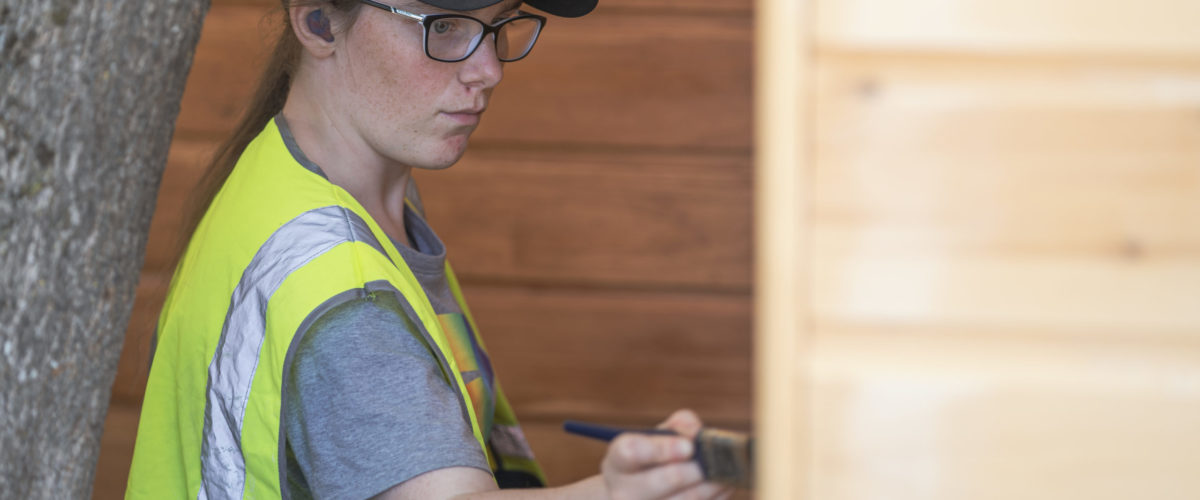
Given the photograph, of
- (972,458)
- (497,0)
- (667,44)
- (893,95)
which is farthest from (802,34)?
(667,44)

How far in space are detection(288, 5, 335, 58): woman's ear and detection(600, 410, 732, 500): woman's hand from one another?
55cm

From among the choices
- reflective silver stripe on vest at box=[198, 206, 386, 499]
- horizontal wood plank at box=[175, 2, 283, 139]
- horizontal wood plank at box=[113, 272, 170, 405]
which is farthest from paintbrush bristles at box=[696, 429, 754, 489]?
horizontal wood plank at box=[113, 272, 170, 405]

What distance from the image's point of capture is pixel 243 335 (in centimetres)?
96

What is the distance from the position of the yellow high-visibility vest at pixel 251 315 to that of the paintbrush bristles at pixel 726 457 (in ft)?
0.90

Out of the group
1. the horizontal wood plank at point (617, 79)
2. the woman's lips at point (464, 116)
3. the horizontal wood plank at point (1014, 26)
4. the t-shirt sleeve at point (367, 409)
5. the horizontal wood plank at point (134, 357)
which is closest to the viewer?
the horizontal wood plank at point (1014, 26)

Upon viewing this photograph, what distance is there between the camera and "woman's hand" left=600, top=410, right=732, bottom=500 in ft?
2.46

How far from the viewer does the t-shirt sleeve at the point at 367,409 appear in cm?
89

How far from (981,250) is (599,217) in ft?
5.53

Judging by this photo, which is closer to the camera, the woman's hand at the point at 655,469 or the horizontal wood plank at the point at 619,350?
the woman's hand at the point at 655,469

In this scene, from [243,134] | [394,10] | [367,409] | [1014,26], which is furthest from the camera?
[243,134]

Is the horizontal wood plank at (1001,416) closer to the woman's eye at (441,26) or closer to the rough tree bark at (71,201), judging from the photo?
the woman's eye at (441,26)

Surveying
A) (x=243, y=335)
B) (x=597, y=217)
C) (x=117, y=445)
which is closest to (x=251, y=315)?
(x=243, y=335)

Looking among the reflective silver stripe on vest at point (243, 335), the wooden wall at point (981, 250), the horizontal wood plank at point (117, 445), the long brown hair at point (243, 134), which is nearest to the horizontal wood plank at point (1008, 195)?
the wooden wall at point (981, 250)

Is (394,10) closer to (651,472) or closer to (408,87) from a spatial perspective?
(408,87)
